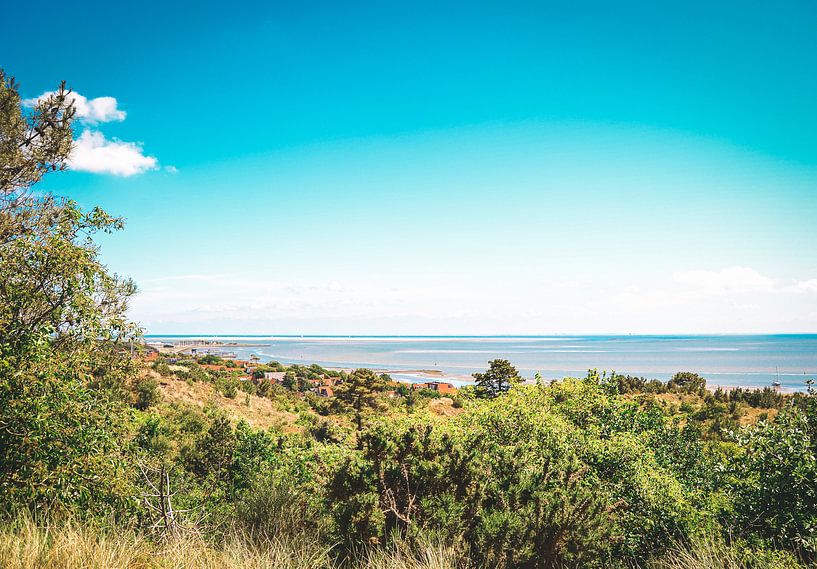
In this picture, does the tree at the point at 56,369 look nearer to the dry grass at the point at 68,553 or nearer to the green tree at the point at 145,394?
the dry grass at the point at 68,553

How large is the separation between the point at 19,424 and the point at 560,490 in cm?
821

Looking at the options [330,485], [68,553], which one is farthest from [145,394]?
[68,553]

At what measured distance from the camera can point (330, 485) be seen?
8.62m

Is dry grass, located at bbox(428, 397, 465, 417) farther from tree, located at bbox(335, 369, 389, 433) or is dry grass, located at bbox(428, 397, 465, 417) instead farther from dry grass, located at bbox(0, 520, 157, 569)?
dry grass, located at bbox(0, 520, 157, 569)

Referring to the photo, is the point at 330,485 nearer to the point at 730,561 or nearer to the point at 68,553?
the point at 68,553

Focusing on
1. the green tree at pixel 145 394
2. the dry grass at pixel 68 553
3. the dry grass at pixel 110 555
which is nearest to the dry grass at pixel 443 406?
the green tree at pixel 145 394

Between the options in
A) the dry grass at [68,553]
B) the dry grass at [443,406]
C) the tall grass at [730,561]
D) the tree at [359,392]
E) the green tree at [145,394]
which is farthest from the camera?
the dry grass at [443,406]

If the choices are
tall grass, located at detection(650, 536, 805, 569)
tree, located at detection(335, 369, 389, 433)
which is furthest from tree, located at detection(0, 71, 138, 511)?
tree, located at detection(335, 369, 389, 433)

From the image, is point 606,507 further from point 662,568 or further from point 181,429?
point 181,429

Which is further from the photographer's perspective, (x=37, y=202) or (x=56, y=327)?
(x=37, y=202)

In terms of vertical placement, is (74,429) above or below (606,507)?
above

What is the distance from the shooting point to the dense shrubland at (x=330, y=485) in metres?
5.96

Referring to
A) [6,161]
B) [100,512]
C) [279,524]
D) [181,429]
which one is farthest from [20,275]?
[181,429]

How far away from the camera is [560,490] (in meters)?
7.78
